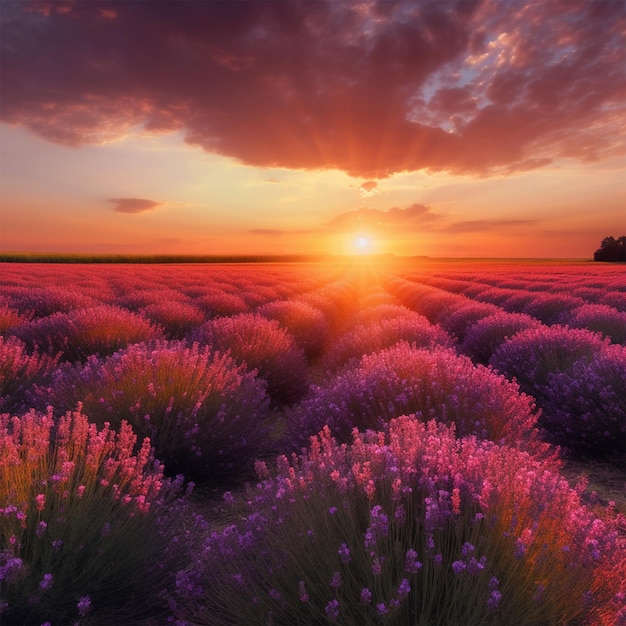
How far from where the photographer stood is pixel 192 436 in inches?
144

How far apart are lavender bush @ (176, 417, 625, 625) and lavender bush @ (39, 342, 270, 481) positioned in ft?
5.28

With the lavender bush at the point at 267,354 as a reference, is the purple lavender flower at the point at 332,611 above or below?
above

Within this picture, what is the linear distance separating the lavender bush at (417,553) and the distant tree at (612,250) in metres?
50.8

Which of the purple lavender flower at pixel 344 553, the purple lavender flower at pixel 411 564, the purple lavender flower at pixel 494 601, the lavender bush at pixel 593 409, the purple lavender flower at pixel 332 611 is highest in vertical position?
the purple lavender flower at pixel 411 564

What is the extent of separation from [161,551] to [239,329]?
4377mm

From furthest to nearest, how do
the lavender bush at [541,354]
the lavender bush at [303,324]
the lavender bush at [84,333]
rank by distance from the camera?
the lavender bush at [303,324] → the lavender bush at [84,333] → the lavender bush at [541,354]

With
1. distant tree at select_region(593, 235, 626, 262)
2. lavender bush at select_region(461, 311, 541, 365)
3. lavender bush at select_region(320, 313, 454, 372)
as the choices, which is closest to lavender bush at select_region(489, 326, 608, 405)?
lavender bush at select_region(320, 313, 454, 372)

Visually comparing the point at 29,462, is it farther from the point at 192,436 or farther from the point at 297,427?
the point at 297,427

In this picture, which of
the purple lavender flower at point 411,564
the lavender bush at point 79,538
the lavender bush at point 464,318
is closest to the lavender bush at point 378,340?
the lavender bush at point 464,318

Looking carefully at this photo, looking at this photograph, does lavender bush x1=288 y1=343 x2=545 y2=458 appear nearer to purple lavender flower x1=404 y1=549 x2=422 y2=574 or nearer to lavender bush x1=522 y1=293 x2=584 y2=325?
purple lavender flower x1=404 y1=549 x2=422 y2=574

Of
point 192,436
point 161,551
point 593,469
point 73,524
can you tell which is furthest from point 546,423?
point 73,524

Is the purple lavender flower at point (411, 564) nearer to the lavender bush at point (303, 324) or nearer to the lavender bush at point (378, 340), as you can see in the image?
the lavender bush at point (378, 340)

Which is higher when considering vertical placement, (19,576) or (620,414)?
(19,576)

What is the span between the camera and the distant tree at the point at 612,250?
45.8 meters
